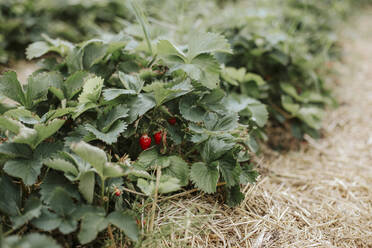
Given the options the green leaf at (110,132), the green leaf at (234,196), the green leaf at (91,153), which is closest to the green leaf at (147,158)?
the green leaf at (110,132)

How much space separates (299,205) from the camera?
145cm

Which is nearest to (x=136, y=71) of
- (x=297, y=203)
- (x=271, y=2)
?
(x=297, y=203)

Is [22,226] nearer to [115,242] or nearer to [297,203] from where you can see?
[115,242]

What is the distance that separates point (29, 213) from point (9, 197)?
0.12 m

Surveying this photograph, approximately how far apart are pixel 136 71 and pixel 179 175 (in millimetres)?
606

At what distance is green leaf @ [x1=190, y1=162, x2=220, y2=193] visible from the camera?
115 centimetres

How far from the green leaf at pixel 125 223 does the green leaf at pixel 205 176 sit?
314 millimetres

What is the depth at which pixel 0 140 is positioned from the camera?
1.09 meters

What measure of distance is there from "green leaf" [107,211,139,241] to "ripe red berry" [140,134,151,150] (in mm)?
327

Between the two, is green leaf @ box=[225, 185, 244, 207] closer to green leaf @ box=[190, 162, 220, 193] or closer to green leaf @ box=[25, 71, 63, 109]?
green leaf @ box=[190, 162, 220, 193]

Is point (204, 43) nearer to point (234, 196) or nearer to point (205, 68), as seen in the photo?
point (205, 68)

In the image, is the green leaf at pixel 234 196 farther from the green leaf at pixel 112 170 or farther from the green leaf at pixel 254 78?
the green leaf at pixel 254 78

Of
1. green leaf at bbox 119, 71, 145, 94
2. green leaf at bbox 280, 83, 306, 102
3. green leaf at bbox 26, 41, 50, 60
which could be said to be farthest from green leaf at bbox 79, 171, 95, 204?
green leaf at bbox 280, 83, 306, 102

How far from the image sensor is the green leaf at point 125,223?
0.92 metres
